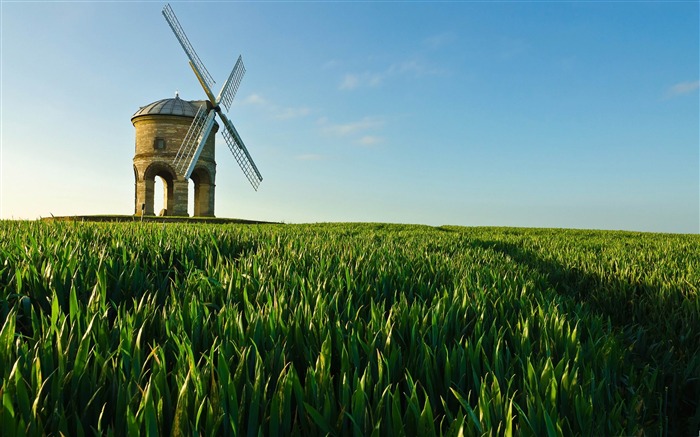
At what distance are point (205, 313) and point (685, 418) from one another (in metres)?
2.17

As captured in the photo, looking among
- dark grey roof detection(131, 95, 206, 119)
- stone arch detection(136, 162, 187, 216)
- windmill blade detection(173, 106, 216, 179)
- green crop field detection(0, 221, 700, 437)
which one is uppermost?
dark grey roof detection(131, 95, 206, 119)

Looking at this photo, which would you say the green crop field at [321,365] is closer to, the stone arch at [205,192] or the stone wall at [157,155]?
the stone wall at [157,155]

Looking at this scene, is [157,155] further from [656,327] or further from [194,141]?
[656,327]

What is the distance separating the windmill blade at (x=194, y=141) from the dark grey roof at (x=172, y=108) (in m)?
0.95

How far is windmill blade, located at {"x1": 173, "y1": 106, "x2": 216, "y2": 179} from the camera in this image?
3422 centimetres

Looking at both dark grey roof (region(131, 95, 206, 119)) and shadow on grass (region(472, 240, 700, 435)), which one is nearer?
shadow on grass (region(472, 240, 700, 435))

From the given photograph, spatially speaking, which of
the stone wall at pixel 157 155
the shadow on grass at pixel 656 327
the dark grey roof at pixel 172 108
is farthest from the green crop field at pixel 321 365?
the dark grey roof at pixel 172 108

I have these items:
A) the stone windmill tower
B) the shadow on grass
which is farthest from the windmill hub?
the shadow on grass

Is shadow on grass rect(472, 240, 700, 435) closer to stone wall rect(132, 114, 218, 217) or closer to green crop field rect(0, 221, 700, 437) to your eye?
green crop field rect(0, 221, 700, 437)

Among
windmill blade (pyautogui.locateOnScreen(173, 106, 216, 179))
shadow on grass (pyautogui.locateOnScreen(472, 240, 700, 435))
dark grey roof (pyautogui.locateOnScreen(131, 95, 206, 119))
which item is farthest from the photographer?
dark grey roof (pyautogui.locateOnScreen(131, 95, 206, 119))

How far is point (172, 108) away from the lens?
115 feet

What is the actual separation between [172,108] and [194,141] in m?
3.37

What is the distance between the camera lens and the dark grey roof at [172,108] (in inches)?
1368

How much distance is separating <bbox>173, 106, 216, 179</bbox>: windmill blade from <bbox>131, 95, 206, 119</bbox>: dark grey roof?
951 millimetres
